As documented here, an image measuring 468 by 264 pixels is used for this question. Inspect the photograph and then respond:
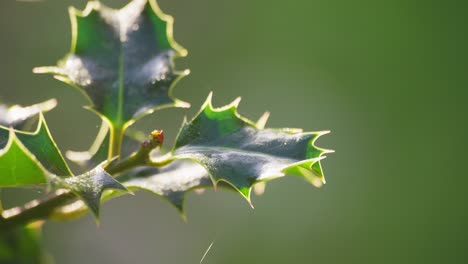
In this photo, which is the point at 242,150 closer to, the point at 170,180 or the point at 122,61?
the point at 170,180

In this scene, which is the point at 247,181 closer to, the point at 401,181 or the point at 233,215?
the point at 233,215

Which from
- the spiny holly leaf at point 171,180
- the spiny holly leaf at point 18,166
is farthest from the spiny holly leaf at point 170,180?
the spiny holly leaf at point 18,166

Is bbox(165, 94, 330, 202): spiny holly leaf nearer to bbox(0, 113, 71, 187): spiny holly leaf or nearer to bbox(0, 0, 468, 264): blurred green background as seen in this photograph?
bbox(0, 113, 71, 187): spiny holly leaf

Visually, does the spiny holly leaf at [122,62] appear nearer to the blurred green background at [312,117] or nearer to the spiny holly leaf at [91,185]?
the spiny holly leaf at [91,185]

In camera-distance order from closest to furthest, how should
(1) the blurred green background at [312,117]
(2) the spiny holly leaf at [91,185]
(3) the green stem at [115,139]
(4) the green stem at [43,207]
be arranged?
(2) the spiny holly leaf at [91,185], (4) the green stem at [43,207], (3) the green stem at [115,139], (1) the blurred green background at [312,117]

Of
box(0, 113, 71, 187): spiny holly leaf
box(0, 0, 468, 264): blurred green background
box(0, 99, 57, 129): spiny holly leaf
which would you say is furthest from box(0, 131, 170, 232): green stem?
box(0, 0, 468, 264): blurred green background

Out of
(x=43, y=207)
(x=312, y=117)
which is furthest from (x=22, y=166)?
(x=312, y=117)
